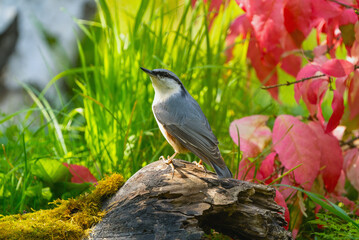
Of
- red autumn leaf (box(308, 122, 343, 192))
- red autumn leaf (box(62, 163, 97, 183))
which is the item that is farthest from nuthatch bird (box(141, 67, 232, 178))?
red autumn leaf (box(308, 122, 343, 192))

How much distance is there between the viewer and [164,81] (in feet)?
7.63

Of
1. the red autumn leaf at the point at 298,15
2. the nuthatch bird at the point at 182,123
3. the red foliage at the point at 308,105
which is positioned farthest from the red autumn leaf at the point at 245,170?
the red autumn leaf at the point at 298,15

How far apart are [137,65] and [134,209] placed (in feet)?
4.52

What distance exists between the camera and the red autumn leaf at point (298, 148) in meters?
2.13

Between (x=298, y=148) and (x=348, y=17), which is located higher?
(x=348, y=17)

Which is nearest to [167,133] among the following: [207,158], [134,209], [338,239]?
[207,158]

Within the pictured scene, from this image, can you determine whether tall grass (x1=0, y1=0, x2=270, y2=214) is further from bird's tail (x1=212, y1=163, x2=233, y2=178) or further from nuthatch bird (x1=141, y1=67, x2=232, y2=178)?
bird's tail (x1=212, y1=163, x2=233, y2=178)

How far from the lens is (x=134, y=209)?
1.73 m

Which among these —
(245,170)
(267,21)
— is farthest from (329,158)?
(267,21)

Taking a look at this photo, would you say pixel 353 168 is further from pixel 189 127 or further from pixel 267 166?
pixel 189 127

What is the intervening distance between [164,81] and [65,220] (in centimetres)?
93

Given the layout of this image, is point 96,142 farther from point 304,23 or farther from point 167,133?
point 304,23

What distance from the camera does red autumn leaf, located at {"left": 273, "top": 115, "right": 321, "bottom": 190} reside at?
213 centimetres

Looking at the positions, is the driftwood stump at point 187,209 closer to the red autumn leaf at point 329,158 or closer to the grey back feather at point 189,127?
the grey back feather at point 189,127
